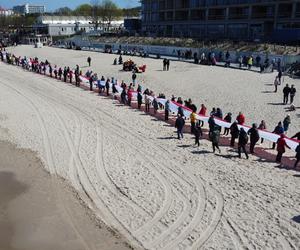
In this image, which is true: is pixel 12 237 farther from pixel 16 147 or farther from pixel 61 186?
pixel 16 147

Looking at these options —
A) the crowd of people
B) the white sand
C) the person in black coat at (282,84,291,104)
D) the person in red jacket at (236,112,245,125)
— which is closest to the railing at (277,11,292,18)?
the white sand

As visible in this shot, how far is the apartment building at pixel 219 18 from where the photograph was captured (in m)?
55.0

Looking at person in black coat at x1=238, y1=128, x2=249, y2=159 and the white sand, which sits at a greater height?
person in black coat at x1=238, y1=128, x2=249, y2=159

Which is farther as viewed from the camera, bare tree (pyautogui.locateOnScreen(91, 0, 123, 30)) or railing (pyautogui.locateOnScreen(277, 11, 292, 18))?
bare tree (pyautogui.locateOnScreen(91, 0, 123, 30))

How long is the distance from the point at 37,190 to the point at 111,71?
27366 millimetres

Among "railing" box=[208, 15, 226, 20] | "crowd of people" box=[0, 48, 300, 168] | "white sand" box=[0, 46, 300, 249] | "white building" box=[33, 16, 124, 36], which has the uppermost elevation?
"railing" box=[208, 15, 226, 20]

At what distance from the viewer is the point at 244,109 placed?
24250mm

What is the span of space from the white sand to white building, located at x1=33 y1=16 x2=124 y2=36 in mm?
81762

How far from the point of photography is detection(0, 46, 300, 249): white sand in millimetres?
11109

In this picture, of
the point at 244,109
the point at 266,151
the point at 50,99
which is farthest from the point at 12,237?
the point at 50,99

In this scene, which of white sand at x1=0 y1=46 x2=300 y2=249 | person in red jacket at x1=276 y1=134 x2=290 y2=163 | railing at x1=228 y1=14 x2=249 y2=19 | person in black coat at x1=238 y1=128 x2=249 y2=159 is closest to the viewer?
white sand at x1=0 y1=46 x2=300 y2=249

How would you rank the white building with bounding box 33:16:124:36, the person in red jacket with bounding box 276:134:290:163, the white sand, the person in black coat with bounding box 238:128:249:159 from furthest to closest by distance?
the white building with bounding box 33:16:124:36, the person in black coat with bounding box 238:128:249:159, the person in red jacket with bounding box 276:134:290:163, the white sand

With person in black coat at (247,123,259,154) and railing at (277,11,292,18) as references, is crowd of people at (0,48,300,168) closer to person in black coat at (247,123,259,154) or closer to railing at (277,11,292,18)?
person in black coat at (247,123,259,154)

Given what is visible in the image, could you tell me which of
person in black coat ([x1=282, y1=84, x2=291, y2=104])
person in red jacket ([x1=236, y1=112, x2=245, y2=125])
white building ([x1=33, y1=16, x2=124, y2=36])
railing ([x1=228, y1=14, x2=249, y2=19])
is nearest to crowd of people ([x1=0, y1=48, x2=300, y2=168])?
person in red jacket ([x1=236, y1=112, x2=245, y2=125])
